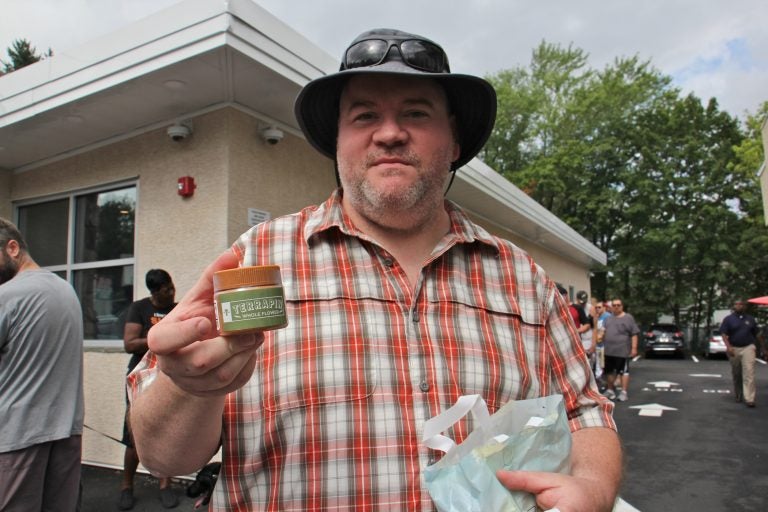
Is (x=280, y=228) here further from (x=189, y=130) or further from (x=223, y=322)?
(x=189, y=130)

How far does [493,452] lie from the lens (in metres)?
1.11

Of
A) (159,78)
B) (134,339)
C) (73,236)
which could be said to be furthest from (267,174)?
(73,236)

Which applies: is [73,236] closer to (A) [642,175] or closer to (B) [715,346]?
(B) [715,346]

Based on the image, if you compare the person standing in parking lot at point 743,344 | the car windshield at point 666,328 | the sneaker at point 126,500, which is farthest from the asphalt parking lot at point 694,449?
the car windshield at point 666,328

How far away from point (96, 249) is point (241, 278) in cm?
533

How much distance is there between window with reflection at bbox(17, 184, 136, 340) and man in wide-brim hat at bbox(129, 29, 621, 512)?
14.0ft

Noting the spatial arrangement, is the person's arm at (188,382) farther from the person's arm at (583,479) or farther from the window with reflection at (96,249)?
the window with reflection at (96,249)

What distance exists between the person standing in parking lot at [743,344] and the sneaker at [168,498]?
30.7 feet

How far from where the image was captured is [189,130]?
189 inches

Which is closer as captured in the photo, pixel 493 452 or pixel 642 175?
pixel 493 452

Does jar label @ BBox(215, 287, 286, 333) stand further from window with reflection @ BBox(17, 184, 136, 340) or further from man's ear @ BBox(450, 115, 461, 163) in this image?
window with reflection @ BBox(17, 184, 136, 340)

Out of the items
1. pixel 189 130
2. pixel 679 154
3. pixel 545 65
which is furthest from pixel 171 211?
pixel 545 65

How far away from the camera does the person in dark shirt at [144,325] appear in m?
4.24

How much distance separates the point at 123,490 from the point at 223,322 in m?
4.20
